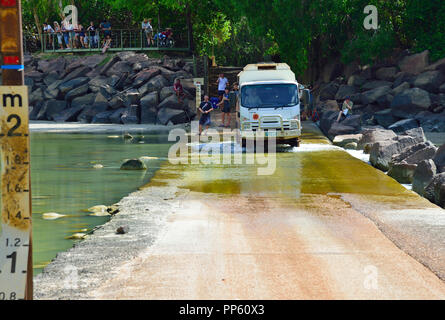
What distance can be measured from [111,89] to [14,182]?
135ft

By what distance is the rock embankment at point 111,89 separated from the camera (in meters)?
42.6

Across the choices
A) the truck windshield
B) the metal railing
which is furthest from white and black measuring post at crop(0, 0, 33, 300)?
the metal railing

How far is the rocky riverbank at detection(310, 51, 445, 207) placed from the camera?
20.7 meters

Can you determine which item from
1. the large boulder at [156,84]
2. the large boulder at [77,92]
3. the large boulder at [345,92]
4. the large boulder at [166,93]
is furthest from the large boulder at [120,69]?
the large boulder at [345,92]

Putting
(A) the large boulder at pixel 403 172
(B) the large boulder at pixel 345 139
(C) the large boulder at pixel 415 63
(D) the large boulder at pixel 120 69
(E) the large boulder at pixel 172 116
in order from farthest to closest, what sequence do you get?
(D) the large boulder at pixel 120 69 < (C) the large boulder at pixel 415 63 < (E) the large boulder at pixel 172 116 < (B) the large boulder at pixel 345 139 < (A) the large boulder at pixel 403 172

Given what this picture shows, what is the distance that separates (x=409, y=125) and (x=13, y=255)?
30562 mm

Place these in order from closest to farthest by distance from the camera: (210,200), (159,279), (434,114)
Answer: (159,279), (210,200), (434,114)

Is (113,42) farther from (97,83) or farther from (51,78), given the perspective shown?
(97,83)

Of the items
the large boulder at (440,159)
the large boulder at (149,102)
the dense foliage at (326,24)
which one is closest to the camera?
the large boulder at (440,159)

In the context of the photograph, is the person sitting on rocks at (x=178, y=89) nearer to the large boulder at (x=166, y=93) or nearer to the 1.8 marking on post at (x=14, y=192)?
the large boulder at (x=166, y=93)

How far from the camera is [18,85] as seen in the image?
606 centimetres

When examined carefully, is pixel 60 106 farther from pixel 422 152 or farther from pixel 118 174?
pixel 422 152

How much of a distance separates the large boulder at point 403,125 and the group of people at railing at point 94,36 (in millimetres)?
21602

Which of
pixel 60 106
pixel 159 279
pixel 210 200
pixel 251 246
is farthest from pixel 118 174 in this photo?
pixel 60 106
